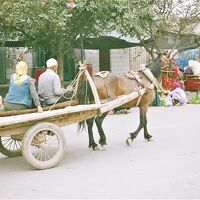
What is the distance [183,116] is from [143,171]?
673 cm

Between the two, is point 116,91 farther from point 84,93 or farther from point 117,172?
point 117,172

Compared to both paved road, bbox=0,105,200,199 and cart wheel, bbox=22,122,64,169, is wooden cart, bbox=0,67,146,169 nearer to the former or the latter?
cart wheel, bbox=22,122,64,169

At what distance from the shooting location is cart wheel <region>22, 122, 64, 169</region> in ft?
21.7

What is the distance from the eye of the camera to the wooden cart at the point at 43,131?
6.58 metres

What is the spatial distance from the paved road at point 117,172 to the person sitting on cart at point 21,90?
961mm

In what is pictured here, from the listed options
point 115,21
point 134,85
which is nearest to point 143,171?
point 134,85

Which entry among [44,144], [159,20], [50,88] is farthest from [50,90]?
[159,20]

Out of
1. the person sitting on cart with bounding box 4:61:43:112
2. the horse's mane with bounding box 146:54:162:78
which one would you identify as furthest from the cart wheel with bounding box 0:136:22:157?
the horse's mane with bounding box 146:54:162:78

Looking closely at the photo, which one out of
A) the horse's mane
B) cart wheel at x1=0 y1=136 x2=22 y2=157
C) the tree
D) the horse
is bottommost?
cart wheel at x1=0 y1=136 x2=22 y2=157

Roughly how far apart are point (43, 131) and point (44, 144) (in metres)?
0.20

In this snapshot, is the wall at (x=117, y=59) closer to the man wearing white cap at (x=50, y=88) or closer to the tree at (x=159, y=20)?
the tree at (x=159, y=20)

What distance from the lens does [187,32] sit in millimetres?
19188

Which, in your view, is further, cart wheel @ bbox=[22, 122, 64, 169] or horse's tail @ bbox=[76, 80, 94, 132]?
horse's tail @ bbox=[76, 80, 94, 132]

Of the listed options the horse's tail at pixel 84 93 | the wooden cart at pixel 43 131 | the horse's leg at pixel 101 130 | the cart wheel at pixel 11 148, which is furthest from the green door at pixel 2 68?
the wooden cart at pixel 43 131
